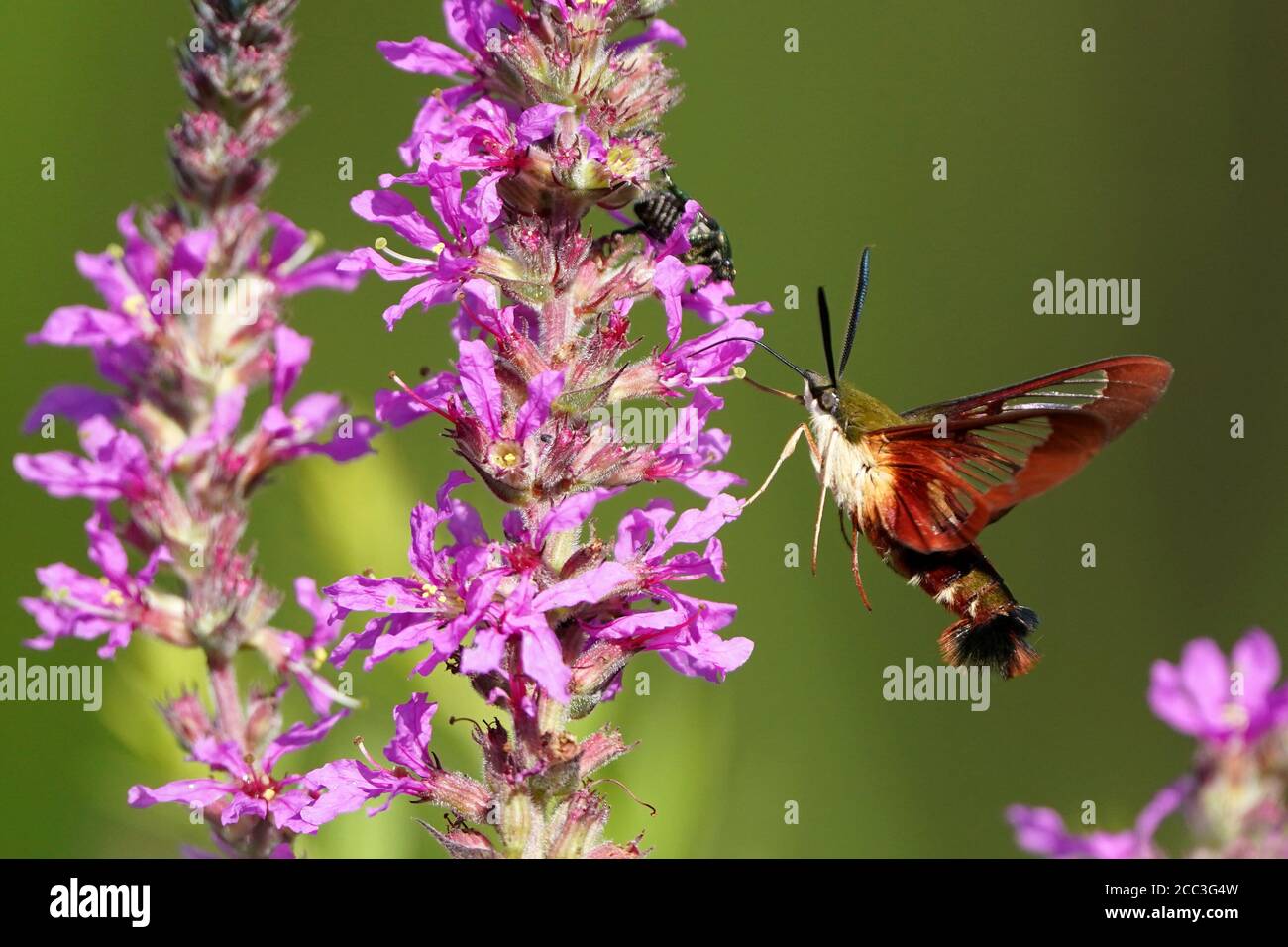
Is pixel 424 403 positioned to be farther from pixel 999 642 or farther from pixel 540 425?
pixel 999 642

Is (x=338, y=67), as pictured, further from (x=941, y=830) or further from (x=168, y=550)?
(x=941, y=830)

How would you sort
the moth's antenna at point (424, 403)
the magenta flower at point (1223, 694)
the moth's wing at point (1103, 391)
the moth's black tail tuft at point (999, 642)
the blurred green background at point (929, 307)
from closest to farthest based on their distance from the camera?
the moth's antenna at point (424, 403)
the magenta flower at point (1223, 694)
the moth's wing at point (1103, 391)
the moth's black tail tuft at point (999, 642)
the blurred green background at point (929, 307)

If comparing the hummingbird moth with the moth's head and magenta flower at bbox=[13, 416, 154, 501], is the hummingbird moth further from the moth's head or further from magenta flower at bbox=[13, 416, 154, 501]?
magenta flower at bbox=[13, 416, 154, 501]

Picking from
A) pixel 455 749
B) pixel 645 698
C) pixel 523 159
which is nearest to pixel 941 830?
pixel 645 698

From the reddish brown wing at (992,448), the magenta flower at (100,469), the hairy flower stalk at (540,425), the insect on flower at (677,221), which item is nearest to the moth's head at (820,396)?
the reddish brown wing at (992,448)

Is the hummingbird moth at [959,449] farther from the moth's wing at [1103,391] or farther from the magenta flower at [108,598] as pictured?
the magenta flower at [108,598]

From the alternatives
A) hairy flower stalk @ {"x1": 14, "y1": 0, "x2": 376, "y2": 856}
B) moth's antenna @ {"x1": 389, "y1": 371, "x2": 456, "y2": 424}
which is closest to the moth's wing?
moth's antenna @ {"x1": 389, "y1": 371, "x2": 456, "y2": 424}
